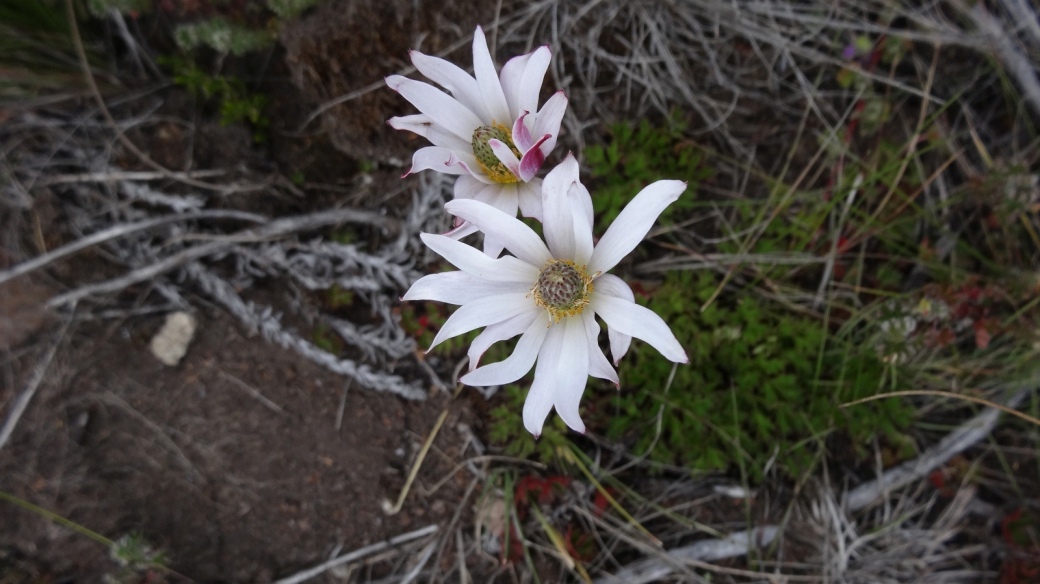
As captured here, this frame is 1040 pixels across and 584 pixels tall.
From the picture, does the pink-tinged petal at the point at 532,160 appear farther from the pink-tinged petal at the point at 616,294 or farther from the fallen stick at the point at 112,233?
the fallen stick at the point at 112,233

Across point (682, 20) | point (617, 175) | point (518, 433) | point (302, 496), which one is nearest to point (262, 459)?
point (302, 496)

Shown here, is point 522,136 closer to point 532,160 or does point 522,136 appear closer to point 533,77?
point 532,160

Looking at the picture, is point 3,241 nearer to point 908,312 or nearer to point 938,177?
point 908,312

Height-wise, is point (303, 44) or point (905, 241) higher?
point (303, 44)

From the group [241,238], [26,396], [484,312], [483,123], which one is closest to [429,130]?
[483,123]

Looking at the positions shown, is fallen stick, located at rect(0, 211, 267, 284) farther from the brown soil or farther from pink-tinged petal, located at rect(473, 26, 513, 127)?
pink-tinged petal, located at rect(473, 26, 513, 127)
